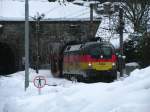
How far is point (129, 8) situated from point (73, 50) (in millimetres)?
5613

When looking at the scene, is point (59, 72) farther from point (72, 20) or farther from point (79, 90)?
point (79, 90)

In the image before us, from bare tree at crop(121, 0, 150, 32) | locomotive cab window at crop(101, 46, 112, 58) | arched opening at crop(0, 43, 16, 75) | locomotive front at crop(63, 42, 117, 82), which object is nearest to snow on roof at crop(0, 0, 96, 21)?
arched opening at crop(0, 43, 16, 75)

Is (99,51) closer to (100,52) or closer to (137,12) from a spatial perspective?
(100,52)

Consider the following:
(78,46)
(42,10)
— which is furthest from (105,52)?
(42,10)

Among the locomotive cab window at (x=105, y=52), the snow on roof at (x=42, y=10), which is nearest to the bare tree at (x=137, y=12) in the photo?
the locomotive cab window at (x=105, y=52)

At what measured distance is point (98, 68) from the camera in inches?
1532

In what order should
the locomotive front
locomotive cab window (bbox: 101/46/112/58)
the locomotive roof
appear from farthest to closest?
1. the locomotive roof
2. locomotive cab window (bbox: 101/46/112/58)
3. the locomotive front

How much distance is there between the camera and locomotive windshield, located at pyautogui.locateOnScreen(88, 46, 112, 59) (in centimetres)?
3934

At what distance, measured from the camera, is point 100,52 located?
39.6 m

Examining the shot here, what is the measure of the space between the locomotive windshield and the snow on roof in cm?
2569

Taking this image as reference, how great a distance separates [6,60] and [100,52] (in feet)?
102

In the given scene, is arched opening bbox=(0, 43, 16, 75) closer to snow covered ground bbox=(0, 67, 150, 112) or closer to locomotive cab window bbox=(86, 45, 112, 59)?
locomotive cab window bbox=(86, 45, 112, 59)

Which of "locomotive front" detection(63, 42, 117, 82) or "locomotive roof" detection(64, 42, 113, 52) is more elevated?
"locomotive roof" detection(64, 42, 113, 52)

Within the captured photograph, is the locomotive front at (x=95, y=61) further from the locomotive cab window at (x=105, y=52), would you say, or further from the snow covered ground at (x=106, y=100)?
the snow covered ground at (x=106, y=100)
